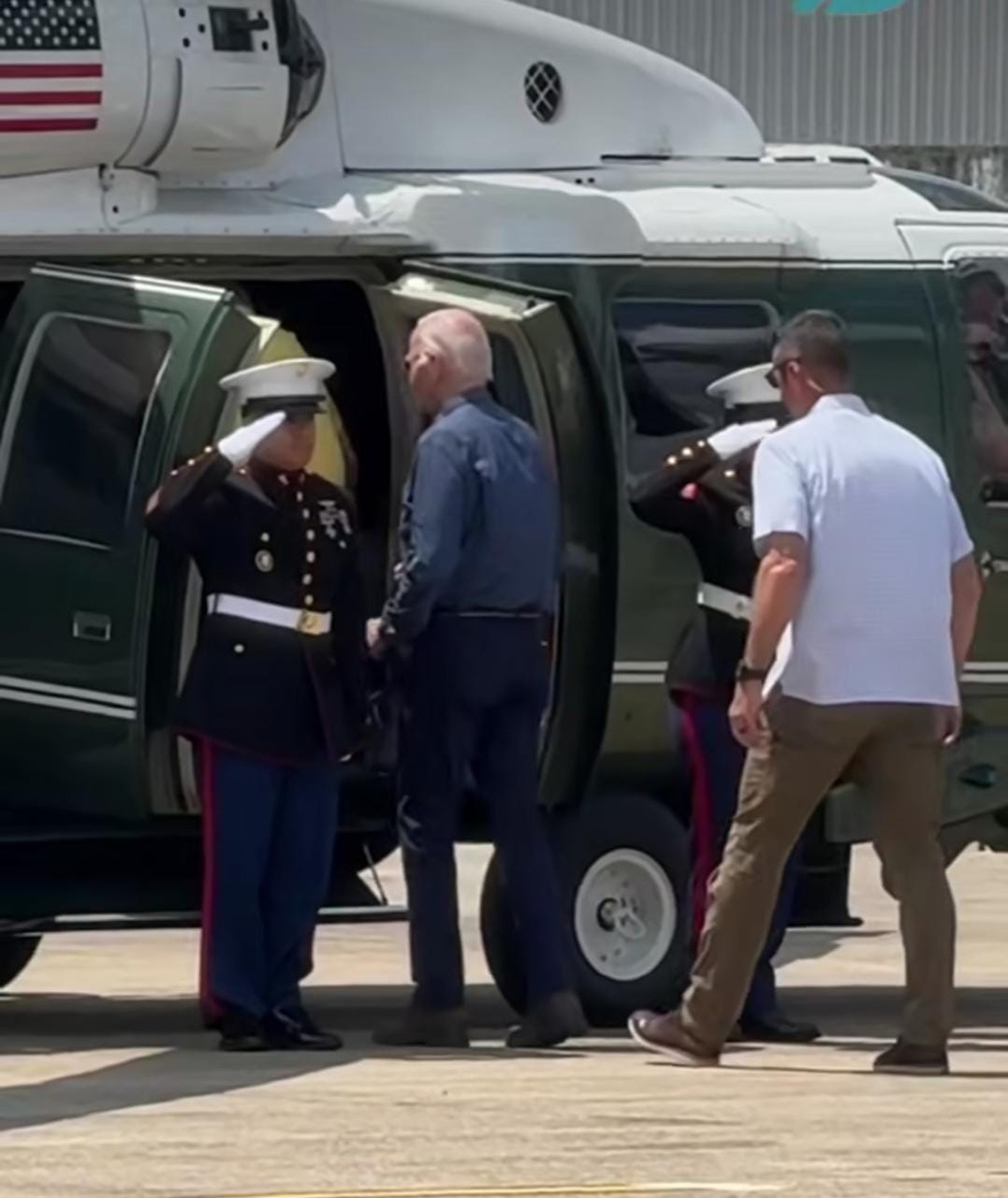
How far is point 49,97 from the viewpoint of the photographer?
1045cm

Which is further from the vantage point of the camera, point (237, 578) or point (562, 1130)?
point (237, 578)

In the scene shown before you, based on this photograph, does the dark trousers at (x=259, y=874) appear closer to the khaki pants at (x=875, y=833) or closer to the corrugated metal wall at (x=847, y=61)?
the khaki pants at (x=875, y=833)

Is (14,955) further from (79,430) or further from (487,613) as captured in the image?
(487,613)

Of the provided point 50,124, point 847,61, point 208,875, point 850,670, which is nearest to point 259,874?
point 208,875

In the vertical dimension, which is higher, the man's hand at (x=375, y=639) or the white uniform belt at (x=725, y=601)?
the white uniform belt at (x=725, y=601)

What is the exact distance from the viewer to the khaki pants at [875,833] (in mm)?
9352

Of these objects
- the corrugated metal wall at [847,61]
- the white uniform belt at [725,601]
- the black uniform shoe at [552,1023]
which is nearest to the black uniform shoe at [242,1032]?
the black uniform shoe at [552,1023]

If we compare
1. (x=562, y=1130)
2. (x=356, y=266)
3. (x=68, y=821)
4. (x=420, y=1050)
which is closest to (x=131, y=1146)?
(x=562, y=1130)

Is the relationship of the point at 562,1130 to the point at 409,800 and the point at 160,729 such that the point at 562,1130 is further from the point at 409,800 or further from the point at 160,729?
the point at 160,729

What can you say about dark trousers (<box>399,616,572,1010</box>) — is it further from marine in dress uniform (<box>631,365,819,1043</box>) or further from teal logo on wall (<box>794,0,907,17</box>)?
teal logo on wall (<box>794,0,907,17</box>)

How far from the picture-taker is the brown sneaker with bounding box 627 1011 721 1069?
9.68 meters

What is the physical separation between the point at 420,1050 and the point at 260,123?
8.69ft

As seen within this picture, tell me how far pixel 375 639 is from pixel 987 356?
2269mm

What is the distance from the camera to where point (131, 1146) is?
8234 mm
